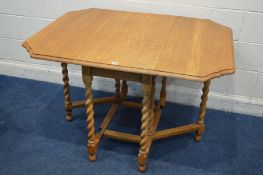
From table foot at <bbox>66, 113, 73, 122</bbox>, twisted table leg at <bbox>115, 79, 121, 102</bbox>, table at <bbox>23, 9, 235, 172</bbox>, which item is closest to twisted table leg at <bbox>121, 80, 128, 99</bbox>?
twisted table leg at <bbox>115, 79, 121, 102</bbox>

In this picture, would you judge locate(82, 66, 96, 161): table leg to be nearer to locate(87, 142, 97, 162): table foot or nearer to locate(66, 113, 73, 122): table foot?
locate(87, 142, 97, 162): table foot

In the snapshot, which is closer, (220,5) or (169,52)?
(169,52)

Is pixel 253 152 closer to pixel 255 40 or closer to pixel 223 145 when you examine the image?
pixel 223 145

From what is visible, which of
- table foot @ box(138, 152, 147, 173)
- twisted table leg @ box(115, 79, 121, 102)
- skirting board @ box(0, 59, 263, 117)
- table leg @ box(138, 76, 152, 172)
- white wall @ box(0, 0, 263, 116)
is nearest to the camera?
table leg @ box(138, 76, 152, 172)

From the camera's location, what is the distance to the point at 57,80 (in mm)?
2805

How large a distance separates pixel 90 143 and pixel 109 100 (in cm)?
53

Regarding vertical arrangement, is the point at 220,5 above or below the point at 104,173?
above

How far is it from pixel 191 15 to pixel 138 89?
746 millimetres

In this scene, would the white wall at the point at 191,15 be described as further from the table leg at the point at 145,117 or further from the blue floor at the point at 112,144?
the table leg at the point at 145,117

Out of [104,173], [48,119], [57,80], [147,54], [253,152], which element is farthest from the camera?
[57,80]

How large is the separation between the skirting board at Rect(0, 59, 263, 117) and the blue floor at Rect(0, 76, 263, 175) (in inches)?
2.2

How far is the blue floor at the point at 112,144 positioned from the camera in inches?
78.8

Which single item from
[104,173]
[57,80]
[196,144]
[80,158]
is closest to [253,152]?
[196,144]

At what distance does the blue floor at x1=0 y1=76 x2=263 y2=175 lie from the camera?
6.57 feet
